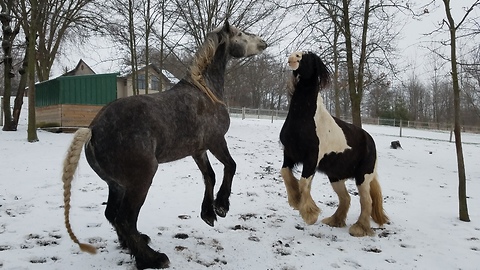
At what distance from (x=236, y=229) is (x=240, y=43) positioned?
7.06ft

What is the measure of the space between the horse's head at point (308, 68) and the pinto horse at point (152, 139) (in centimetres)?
68

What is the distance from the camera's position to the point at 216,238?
3.86 meters

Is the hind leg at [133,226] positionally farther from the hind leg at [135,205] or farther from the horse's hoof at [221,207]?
the horse's hoof at [221,207]

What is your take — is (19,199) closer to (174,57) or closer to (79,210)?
(79,210)

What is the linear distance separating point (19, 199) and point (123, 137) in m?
3.31

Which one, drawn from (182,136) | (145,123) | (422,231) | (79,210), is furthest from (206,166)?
(422,231)

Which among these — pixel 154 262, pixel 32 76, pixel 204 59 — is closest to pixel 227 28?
pixel 204 59

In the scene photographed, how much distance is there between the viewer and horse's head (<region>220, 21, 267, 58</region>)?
3.70m

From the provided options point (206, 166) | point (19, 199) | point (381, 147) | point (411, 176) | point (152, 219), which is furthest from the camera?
point (381, 147)

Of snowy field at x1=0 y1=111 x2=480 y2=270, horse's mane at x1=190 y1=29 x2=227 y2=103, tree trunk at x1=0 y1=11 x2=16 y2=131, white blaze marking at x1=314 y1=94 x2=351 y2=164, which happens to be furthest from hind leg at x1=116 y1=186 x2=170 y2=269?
tree trunk at x1=0 y1=11 x2=16 y2=131

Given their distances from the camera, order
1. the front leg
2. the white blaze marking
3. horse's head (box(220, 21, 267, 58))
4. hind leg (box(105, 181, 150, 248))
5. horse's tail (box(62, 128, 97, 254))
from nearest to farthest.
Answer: horse's tail (box(62, 128, 97, 254))
hind leg (box(105, 181, 150, 248))
horse's head (box(220, 21, 267, 58))
the front leg
the white blaze marking

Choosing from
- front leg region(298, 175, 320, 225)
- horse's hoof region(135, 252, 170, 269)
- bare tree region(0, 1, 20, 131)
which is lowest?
horse's hoof region(135, 252, 170, 269)

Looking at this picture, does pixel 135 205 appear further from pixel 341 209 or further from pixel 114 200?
pixel 341 209

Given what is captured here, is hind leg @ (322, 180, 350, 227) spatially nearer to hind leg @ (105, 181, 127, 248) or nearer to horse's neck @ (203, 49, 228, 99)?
horse's neck @ (203, 49, 228, 99)
